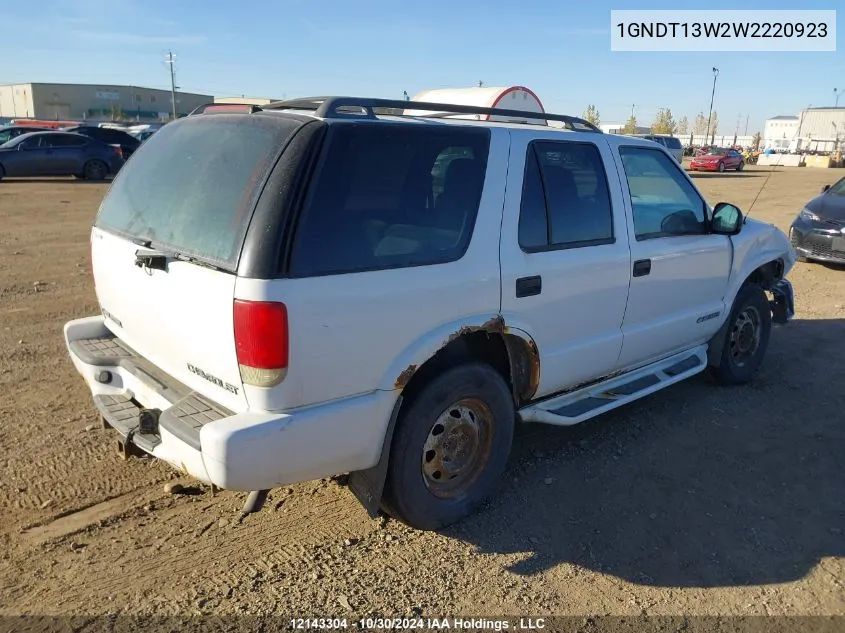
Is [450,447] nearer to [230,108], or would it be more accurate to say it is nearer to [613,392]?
[613,392]

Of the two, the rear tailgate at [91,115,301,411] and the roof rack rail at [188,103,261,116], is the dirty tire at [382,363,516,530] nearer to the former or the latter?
the rear tailgate at [91,115,301,411]

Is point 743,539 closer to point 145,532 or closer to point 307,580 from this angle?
point 307,580

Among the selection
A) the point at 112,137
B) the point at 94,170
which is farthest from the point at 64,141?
the point at 112,137

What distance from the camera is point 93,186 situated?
1967 cm

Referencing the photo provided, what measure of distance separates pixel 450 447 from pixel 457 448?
52 mm

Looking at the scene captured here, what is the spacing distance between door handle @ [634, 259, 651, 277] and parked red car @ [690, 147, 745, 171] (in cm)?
3953

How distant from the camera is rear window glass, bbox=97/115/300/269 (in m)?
2.74

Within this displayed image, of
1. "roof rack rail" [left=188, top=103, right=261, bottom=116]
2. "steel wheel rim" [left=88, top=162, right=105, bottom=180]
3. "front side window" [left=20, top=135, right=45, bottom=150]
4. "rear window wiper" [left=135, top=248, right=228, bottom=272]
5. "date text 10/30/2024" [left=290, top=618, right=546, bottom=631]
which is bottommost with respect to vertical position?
"date text 10/30/2024" [left=290, top=618, right=546, bottom=631]

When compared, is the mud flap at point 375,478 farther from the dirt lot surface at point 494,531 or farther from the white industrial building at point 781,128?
the white industrial building at point 781,128

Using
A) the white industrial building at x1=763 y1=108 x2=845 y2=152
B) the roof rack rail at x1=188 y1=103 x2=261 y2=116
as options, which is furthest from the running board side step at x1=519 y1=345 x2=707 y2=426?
the white industrial building at x1=763 y1=108 x2=845 y2=152

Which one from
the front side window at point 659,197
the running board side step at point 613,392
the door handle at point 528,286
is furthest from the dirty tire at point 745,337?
the door handle at point 528,286

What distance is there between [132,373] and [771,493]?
3.47 m

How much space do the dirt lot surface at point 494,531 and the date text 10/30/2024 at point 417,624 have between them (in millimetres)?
56

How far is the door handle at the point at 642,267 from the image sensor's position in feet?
13.4
